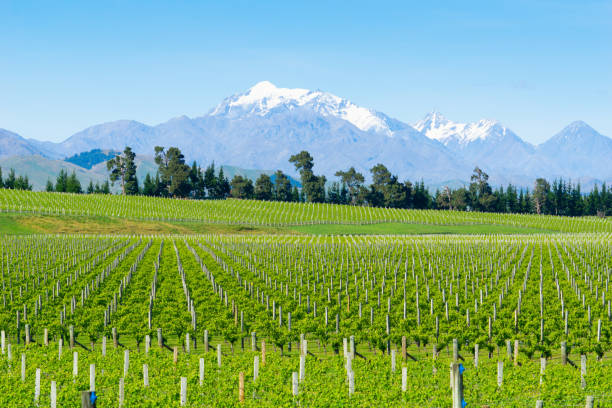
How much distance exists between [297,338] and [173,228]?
98497 millimetres

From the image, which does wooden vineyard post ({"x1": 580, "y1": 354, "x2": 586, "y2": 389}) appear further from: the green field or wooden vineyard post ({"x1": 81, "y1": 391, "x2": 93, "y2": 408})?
wooden vineyard post ({"x1": 81, "y1": 391, "x2": 93, "y2": 408})

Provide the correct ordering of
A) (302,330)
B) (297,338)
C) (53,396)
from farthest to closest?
1. (302,330)
2. (297,338)
3. (53,396)

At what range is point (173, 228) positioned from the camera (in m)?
122

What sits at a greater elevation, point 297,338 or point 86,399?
point 86,399

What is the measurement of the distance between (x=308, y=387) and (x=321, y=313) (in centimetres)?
1306

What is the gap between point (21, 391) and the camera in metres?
18.7

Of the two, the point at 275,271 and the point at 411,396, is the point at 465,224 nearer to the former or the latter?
the point at 275,271

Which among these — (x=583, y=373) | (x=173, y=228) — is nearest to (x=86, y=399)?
(x=583, y=373)

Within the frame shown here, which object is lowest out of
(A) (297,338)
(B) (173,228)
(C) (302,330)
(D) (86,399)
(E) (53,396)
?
(A) (297,338)

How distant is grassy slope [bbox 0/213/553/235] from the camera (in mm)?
111750

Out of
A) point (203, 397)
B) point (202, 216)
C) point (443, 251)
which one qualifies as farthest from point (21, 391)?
point (202, 216)

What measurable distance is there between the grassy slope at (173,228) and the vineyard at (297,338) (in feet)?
203

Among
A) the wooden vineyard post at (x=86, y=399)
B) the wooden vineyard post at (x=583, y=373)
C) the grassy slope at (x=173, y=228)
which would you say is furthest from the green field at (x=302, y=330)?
the grassy slope at (x=173, y=228)

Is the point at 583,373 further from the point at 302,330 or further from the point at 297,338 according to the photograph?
the point at 302,330
